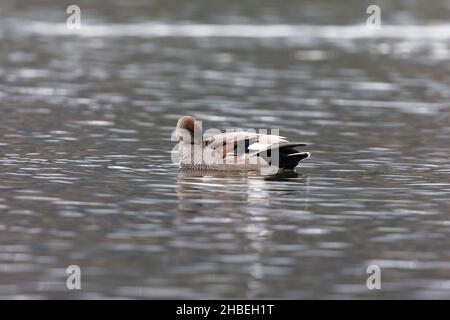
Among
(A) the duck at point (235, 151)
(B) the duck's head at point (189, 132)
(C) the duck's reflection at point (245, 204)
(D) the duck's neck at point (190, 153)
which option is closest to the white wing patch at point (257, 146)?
(A) the duck at point (235, 151)

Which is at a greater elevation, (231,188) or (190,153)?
(190,153)

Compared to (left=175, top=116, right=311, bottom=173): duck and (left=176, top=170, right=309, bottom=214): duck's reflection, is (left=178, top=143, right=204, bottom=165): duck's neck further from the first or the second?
(left=176, top=170, right=309, bottom=214): duck's reflection

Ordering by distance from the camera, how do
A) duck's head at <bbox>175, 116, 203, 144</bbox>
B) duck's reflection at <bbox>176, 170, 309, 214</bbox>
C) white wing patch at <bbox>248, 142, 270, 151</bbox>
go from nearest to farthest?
1. duck's reflection at <bbox>176, 170, 309, 214</bbox>
2. white wing patch at <bbox>248, 142, 270, 151</bbox>
3. duck's head at <bbox>175, 116, 203, 144</bbox>

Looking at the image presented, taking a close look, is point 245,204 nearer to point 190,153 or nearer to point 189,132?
point 190,153

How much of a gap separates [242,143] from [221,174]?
0.66 m

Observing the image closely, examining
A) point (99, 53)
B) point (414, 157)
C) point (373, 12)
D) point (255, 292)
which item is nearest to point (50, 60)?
point (99, 53)

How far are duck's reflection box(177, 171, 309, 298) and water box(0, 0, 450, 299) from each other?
0.14 ft

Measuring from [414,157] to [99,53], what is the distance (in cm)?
2029

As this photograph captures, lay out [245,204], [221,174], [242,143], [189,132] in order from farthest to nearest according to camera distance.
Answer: [189,132]
[221,174]
[242,143]
[245,204]

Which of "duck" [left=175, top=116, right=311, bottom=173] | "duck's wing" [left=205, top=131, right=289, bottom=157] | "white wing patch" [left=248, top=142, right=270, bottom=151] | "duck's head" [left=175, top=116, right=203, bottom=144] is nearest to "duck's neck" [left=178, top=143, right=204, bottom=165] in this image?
"duck" [left=175, top=116, right=311, bottom=173]

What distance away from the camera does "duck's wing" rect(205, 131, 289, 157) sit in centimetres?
1845

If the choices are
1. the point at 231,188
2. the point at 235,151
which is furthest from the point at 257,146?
the point at 231,188

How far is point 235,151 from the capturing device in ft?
61.3

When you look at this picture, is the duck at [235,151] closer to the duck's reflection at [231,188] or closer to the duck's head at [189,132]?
the duck's head at [189,132]
